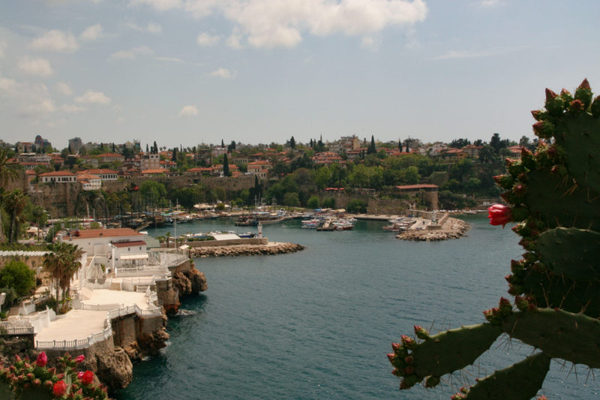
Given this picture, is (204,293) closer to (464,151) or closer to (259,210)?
(259,210)

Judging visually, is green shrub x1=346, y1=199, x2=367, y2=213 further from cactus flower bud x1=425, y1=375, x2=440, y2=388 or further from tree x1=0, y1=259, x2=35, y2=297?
cactus flower bud x1=425, y1=375, x2=440, y2=388

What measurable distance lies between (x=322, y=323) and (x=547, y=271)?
1056 inches

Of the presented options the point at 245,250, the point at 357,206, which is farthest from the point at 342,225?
the point at 245,250

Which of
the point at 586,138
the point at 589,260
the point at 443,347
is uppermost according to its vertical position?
the point at 586,138

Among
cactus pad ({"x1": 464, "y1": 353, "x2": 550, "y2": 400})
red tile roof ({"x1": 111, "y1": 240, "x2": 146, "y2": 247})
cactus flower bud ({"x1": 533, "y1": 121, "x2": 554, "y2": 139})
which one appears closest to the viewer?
cactus flower bud ({"x1": 533, "y1": 121, "x2": 554, "y2": 139})

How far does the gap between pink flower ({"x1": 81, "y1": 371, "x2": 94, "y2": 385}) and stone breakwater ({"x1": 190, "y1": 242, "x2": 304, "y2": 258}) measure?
5201 centimetres

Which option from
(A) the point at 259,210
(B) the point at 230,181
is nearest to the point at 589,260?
(A) the point at 259,210

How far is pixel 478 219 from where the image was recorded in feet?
318

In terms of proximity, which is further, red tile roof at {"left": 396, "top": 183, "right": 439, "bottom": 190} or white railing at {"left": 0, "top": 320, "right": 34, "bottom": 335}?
red tile roof at {"left": 396, "top": 183, "right": 439, "bottom": 190}

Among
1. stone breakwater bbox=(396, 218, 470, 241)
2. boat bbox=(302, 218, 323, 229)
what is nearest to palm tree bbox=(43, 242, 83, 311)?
stone breakwater bbox=(396, 218, 470, 241)

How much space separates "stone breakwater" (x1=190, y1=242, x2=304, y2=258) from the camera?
58.4m

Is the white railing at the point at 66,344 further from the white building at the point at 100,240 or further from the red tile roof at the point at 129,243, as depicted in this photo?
the white building at the point at 100,240

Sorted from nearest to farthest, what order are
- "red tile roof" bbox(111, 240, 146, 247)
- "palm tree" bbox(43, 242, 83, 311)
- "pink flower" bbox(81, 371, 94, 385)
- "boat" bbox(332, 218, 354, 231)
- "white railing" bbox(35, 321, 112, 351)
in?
"pink flower" bbox(81, 371, 94, 385) < "white railing" bbox(35, 321, 112, 351) < "palm tree" bbox(43, 242, 83, 311) < "red tile roof" bbox(111, 240, 146, 247) < "boat" bbox(332, 218, 354, 231)

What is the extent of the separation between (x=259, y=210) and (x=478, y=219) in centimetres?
3927
